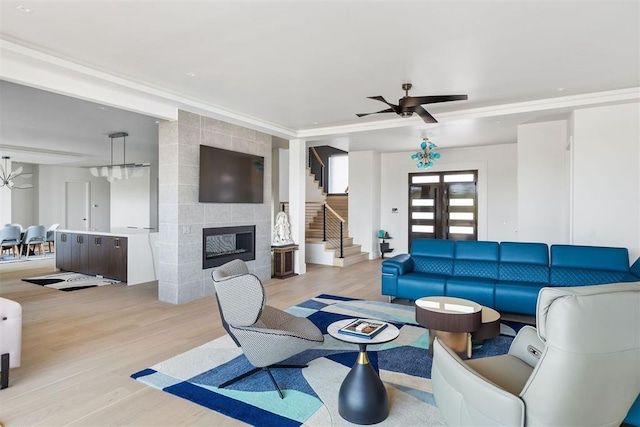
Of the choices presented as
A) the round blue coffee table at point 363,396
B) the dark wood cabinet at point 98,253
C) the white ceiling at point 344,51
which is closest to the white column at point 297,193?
the white ceiling at point 344,51

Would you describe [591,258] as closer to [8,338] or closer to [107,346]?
[107,346]

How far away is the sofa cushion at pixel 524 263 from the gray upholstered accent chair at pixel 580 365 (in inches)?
130

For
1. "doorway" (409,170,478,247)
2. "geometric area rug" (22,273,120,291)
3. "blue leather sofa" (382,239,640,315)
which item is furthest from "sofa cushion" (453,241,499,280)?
"geometric area rug" (22,273,120,291)

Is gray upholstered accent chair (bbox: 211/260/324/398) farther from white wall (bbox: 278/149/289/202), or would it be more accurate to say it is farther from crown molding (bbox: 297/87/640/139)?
white wall (bbox: 278/149/289/202)

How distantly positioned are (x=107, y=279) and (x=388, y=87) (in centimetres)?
603

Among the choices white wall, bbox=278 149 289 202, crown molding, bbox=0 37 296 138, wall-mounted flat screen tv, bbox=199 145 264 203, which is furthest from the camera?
white wall, bbox=278 149 289 202

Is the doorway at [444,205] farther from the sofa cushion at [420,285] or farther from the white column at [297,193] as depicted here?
the sofa cushion at [420,285]

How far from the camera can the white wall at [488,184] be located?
8.66 meters

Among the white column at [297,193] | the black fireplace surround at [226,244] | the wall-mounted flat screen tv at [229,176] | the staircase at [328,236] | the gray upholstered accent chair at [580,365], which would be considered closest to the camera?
the gray upholstered accent chair at [580,365]

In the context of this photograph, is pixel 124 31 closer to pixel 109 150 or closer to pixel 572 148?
pixel 572 148

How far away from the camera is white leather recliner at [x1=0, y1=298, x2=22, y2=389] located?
283cm

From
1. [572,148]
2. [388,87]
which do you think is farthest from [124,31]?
[572,148]

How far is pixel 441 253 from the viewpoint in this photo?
17.8 feet

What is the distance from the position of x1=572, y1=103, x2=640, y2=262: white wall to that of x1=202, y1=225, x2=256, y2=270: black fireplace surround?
5.01 meters
